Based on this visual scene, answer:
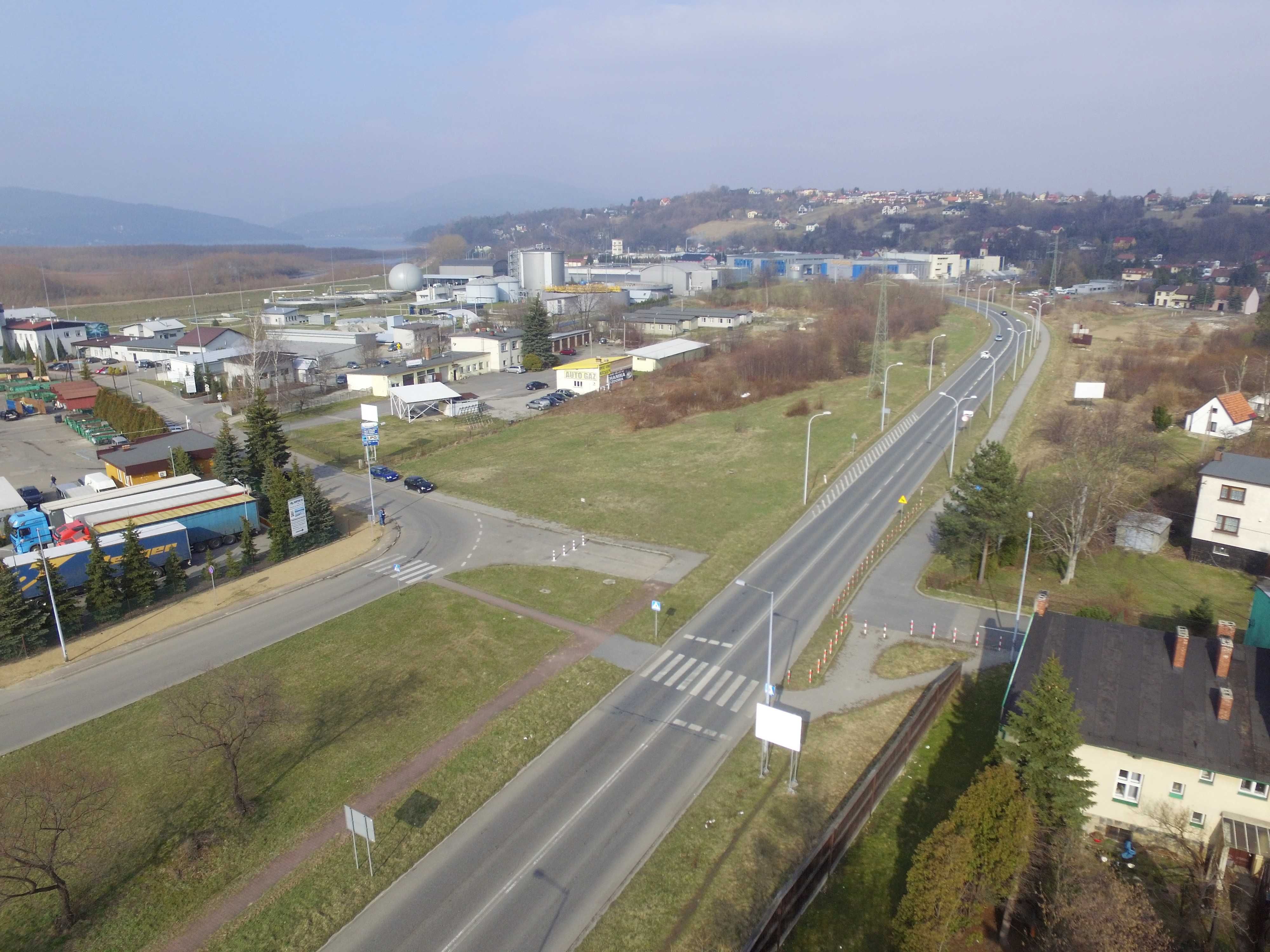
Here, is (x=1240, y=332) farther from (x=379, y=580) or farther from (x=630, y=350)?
(x=379, y=580)

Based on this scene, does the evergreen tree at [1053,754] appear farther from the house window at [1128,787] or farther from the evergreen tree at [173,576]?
the evergreen tree at [173,576]

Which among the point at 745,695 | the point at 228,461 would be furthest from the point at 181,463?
the point at 745,695

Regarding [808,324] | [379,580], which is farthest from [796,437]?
[808,324]

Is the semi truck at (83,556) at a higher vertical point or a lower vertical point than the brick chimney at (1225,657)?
lower

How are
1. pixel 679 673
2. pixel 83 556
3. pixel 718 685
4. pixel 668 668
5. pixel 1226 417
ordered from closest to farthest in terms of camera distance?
pixel 718 685 → pixel 679 673 → pixel 668 668 → pixel 83 556 → pixel 1226 417

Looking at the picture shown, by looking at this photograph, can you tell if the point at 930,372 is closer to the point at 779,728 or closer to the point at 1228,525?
the point at 1228,525

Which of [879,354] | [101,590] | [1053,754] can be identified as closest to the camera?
Answer: [1053,754]

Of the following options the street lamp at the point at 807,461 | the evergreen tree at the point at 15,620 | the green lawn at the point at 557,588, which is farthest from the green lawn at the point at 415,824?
the street lamp at the point at 807,461
